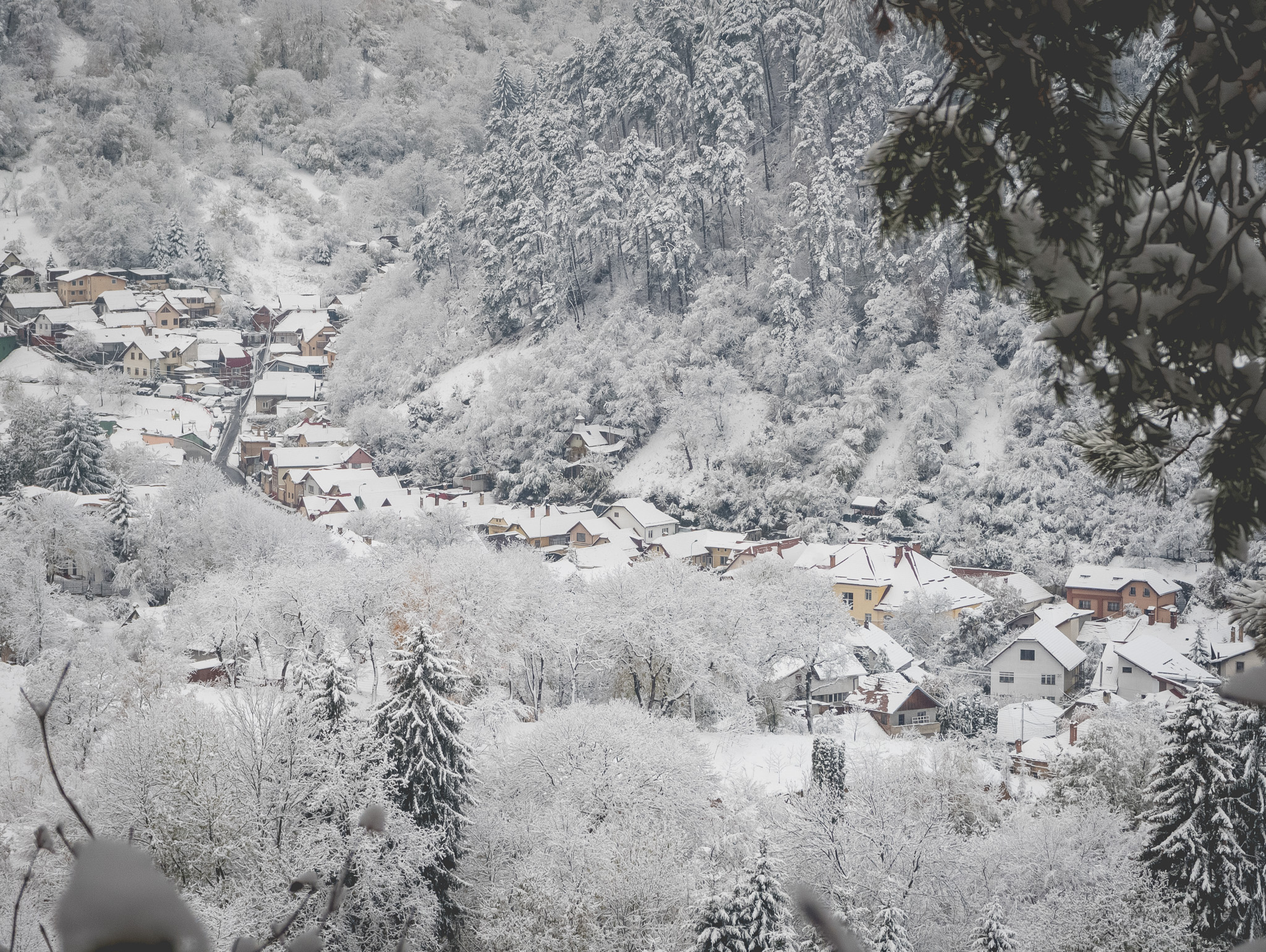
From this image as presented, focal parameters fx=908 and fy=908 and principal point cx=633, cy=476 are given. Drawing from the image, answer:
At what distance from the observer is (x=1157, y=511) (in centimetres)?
2909

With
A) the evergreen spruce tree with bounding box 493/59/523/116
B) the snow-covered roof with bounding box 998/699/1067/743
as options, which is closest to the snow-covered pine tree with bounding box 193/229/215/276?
the evergreen spruce tree with bounding box 493/59/523/116

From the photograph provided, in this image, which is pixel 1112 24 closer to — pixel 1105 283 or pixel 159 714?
pixel 1105 283

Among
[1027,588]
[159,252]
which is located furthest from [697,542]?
[159,252]

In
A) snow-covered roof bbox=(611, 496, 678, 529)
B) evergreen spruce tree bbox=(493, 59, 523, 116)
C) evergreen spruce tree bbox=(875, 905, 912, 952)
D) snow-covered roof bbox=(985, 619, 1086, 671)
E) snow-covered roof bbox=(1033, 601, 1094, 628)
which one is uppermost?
evergreen spruce tree bbox=(493, 59, 523, 116)

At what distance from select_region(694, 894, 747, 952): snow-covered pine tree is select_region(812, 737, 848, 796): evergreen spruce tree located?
4587 mm

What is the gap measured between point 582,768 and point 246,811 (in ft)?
16.3

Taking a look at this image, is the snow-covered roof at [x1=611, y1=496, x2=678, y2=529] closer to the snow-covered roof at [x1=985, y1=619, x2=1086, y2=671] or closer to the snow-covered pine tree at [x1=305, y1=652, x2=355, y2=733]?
the snow-covered roof at [x1=985, y1=619, x2=1086, y2=671]

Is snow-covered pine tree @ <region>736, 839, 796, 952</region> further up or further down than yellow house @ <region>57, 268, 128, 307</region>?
further down

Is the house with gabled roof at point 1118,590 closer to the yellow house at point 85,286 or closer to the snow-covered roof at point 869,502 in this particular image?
the snow-covered roof at point 869,502

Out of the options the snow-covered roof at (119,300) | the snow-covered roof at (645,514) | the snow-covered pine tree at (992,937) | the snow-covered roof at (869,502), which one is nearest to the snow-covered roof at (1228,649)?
the snow-covered roof at (869,502)

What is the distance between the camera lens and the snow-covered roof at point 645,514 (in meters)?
35.7

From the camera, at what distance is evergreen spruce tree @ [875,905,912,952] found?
9648mm

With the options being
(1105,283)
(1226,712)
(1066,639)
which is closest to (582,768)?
(1226,712)

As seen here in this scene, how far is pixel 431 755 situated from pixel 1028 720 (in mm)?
15492
